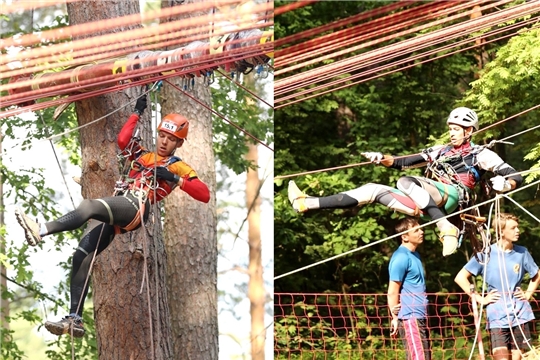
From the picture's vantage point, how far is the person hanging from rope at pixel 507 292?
17.4 ft

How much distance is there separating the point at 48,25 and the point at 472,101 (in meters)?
3.26

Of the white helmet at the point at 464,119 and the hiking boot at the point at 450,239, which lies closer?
the hiking boot at the point at 450,239

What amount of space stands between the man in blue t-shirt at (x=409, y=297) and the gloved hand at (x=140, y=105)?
143 cm

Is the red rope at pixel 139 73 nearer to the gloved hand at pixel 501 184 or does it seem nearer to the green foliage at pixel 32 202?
the gloved hand at pixel 501 184

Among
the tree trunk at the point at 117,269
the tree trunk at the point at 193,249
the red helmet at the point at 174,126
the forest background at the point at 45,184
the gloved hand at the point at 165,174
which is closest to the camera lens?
the gloved hand at the point at 165,174

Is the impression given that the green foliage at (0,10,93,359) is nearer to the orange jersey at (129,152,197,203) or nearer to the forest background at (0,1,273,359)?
the forest background at (0,1,273,359)

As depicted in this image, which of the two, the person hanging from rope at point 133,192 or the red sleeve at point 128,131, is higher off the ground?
the red sleeve at point 128,131

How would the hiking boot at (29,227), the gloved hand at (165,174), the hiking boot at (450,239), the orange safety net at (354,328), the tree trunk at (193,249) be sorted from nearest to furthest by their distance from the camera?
1. the hiking boot at (29,227)
2. the hiking boot at (450,239)
3. the gloved hand at (165,174)
4. the tree trunk at (193,249)
5. the orange safety net at (354,328)

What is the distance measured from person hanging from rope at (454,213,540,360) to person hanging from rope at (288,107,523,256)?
23 centimetres

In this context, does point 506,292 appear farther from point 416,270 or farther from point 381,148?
point 381,148

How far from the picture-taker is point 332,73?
19.5ft

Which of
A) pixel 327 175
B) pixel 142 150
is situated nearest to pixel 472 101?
pixel 327 175

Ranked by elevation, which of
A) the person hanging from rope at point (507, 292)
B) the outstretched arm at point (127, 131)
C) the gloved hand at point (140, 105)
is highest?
the gloved hand at point (140, 105)

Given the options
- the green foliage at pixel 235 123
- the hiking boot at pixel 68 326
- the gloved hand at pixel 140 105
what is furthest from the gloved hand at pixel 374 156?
the green foliage at pixel 235 123
